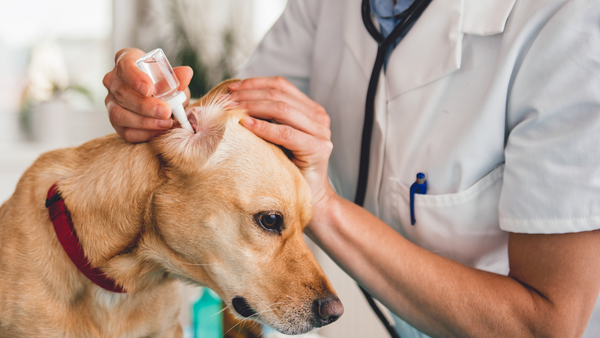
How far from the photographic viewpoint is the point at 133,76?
62cm

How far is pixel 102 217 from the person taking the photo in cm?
66

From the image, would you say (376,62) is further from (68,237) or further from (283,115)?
(68,237)

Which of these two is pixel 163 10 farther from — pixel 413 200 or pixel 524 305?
pixel 524 305

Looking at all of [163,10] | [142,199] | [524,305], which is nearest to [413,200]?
[524,305]

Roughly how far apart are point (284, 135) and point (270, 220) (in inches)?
6.0

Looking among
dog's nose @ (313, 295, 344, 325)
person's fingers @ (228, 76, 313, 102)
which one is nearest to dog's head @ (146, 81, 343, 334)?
dog's nose @ (313, 295, 344, 325)

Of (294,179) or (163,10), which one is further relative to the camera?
(163,10)

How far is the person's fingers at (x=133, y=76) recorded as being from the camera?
23.9 inches

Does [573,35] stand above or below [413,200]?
above

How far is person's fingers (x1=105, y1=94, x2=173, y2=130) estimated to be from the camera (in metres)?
0.65

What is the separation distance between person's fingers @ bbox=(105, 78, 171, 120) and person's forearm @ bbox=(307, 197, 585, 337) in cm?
36

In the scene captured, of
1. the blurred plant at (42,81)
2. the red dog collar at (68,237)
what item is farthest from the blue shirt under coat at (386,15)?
the blurred plant at (42,81)

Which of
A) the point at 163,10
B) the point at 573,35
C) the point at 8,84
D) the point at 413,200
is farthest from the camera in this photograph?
the point at 163,10

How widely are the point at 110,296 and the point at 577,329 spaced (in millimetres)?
828
